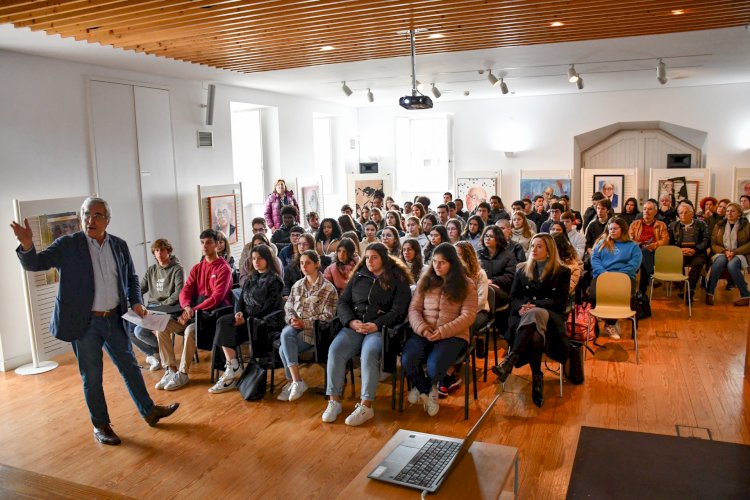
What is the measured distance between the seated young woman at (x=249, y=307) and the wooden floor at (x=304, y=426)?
0.71 feet

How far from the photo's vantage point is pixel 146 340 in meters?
6.38

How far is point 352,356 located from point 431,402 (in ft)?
2.47

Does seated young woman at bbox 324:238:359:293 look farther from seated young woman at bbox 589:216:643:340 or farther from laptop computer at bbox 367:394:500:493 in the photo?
laptop computer at bbox 367:394:500:493

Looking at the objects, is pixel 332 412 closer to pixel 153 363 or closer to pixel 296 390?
pixel 296 390

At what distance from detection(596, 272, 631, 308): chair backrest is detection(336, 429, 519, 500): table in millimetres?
3908

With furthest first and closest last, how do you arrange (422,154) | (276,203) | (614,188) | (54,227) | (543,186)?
(422,154), (543,186), (614,188), (276,203), (54,227)

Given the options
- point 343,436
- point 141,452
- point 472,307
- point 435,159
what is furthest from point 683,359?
point 435,159

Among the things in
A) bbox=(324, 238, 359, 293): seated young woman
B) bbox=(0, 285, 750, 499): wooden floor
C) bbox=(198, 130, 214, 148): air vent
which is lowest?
bbox=(0, 285, 750, 499): wooden floor

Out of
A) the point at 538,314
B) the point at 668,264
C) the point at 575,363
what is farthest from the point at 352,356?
the point at 668,264

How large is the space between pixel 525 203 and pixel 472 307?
5.81 metres

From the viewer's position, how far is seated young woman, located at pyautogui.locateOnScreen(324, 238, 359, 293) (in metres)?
5.87

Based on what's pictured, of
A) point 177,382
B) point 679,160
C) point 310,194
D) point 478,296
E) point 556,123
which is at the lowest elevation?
point 177,382

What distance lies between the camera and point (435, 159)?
48.2 feet

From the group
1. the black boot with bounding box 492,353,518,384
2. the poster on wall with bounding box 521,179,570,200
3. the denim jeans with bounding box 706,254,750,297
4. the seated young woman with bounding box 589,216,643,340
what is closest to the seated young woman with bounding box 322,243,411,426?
the black boot with bounding box 492,353,518,384
